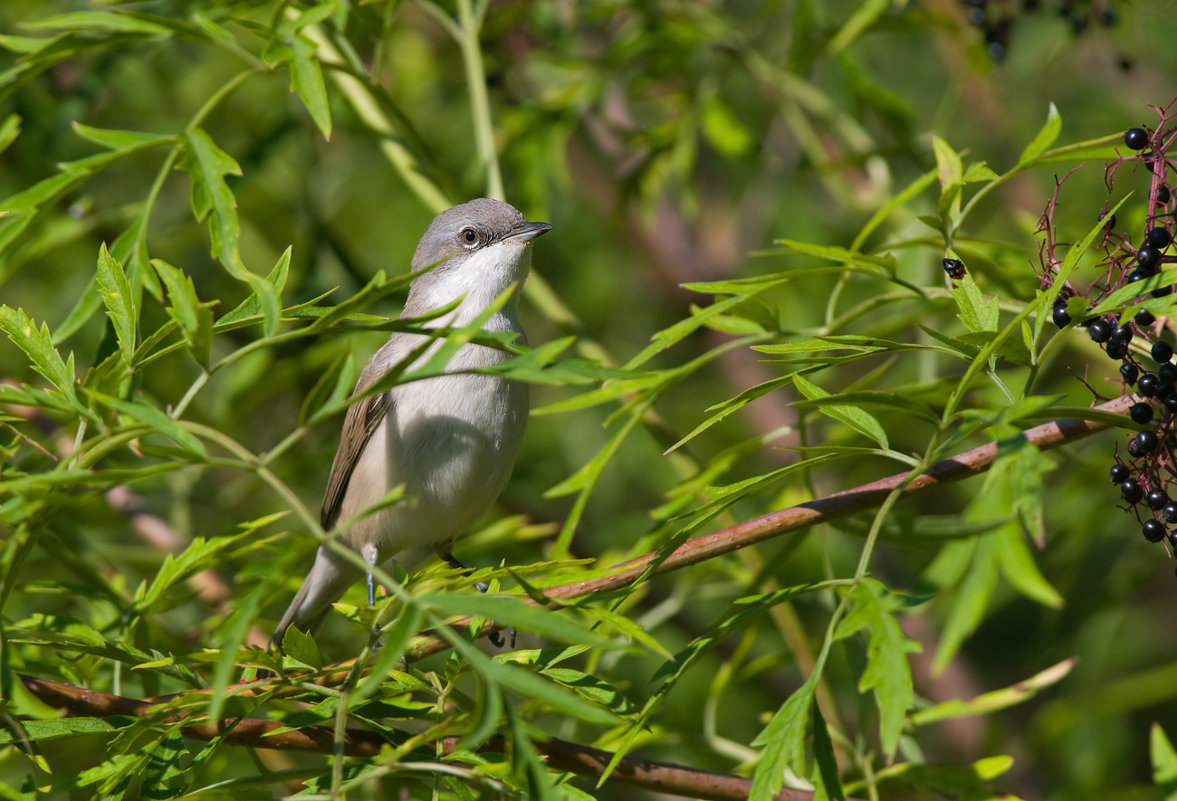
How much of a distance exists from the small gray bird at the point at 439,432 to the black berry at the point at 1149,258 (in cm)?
213

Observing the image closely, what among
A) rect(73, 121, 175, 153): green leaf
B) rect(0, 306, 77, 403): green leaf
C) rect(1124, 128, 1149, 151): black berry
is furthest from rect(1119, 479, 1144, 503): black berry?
rect(73, 121, 175, 153): green leaf

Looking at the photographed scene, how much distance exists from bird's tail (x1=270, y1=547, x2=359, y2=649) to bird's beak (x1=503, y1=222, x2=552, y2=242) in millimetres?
1391

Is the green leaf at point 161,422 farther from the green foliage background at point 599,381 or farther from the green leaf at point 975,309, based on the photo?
the green leaf at point 975,309

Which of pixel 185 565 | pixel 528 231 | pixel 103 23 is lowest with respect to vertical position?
pixel 185 565

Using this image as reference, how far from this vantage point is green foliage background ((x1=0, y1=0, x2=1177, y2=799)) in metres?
2.08

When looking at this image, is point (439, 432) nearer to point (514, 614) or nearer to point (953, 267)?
point (953, 267)

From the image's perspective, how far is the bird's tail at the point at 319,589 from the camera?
163 inches

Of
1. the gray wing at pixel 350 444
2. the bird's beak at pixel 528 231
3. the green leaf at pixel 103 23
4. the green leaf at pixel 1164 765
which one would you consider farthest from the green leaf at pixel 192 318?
the bird's beak at pixel 528 231

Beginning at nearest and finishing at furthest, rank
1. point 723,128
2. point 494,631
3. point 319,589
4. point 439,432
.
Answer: point 494,631 → point 439,432 → point 319,589 → point 723,128

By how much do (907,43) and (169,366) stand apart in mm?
5656

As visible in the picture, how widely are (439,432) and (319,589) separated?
840mm

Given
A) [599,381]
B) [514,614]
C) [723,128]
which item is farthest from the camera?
[723,128]

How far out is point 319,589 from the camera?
429 centimetres

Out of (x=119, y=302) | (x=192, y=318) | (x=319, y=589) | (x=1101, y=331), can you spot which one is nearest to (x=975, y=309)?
(x=1101, y=331)
